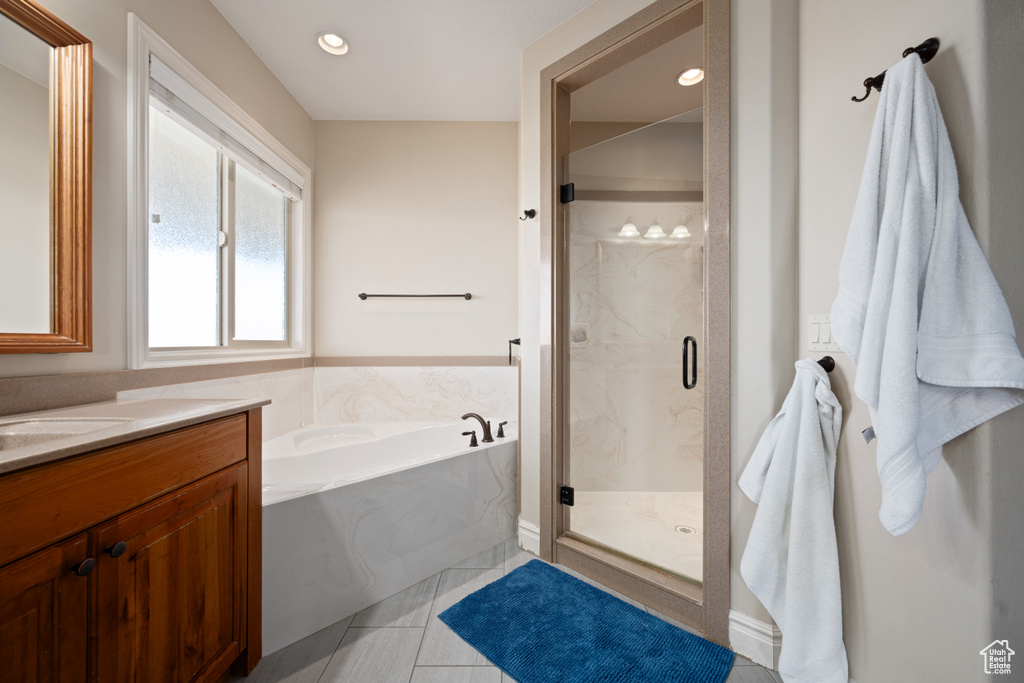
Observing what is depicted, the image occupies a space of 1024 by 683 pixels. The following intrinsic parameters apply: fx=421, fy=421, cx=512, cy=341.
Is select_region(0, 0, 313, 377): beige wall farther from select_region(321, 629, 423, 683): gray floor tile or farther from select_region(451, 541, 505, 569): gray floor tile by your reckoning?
select_region(451, 541, 505, 569): gray floor tile

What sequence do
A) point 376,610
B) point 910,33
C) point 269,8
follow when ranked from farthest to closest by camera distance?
point 269,8
point 376,610
point 910,33

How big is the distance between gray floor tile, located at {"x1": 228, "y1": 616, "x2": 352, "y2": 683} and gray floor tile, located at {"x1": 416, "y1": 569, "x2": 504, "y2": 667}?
1.00ft

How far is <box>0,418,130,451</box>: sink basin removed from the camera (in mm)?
944

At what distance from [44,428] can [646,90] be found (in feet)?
9.51

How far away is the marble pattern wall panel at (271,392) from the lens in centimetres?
168

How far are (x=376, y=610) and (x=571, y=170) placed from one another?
202 centimetres

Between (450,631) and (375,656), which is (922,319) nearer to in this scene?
(450,631)

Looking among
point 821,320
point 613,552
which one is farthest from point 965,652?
point 613,552

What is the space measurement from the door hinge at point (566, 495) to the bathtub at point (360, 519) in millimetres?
305

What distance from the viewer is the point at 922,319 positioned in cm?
92

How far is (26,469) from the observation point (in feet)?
2.32

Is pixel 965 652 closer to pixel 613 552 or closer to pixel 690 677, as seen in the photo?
pixel 690 677

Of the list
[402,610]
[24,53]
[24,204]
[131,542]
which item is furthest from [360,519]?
[24,53]

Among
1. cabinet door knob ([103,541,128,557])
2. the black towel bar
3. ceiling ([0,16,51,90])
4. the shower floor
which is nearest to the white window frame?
ceiling ([0,16,51,90])
